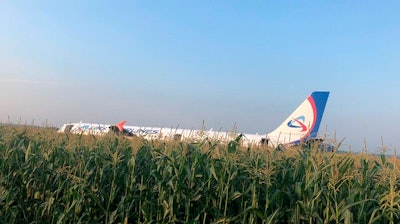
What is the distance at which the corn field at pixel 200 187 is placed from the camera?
3.78 metres

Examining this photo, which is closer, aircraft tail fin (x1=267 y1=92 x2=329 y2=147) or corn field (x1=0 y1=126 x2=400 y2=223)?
corn field (x1=0 y1=126 x2=400 y2=223)

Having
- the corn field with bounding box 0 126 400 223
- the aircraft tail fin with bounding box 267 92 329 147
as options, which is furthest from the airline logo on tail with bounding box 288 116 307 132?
the corn field with bounding box 0 126 400 223

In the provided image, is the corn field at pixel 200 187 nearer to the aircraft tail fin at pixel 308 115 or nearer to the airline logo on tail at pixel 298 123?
the aircraft tail fin at pixel 308 115

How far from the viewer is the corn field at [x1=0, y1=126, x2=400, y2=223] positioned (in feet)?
12.4

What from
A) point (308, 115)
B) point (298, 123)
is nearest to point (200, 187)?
point (308, 115)

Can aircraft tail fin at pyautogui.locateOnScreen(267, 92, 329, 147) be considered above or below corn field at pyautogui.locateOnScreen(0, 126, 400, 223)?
above

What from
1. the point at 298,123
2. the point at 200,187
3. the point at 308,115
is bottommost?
the point at 200,187

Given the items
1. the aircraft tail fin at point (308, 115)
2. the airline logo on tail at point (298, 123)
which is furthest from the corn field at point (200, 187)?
the airline logo on tail at point (298, 123)

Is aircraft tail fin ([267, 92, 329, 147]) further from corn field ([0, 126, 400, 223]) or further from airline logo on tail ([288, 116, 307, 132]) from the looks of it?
corn field ([0, 126, 400, 223])

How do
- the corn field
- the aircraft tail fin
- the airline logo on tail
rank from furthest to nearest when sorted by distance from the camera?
1. the airline logo on tail
2. the aircraft tail fin
3. the corn field

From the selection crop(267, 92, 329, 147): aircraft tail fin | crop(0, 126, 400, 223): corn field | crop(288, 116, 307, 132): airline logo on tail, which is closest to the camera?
crop(0, 126, 400, 223): corn field

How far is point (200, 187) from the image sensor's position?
4203 mm

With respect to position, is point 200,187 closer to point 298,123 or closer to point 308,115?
point 308,115

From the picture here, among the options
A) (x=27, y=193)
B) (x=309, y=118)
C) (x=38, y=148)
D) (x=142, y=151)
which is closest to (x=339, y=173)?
(x=142, y=151)
